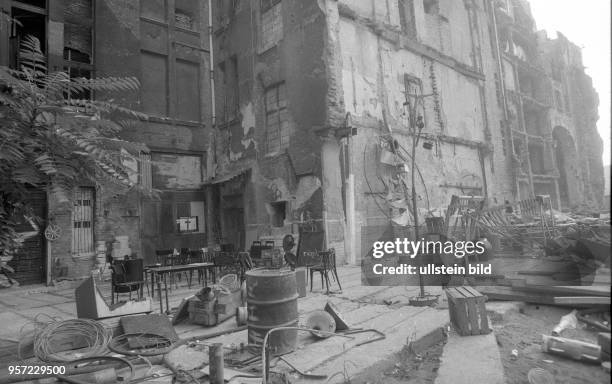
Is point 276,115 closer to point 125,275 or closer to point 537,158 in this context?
point 125,275

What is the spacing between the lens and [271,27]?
13.4 metres

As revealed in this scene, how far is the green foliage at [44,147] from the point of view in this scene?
Answer: 329 centimetres

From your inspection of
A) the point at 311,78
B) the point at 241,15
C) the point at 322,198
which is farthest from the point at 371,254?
the point at 241,15

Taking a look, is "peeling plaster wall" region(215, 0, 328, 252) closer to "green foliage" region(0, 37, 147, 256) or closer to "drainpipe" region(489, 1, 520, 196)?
"green foliage" region(0, 37, 147, 256)

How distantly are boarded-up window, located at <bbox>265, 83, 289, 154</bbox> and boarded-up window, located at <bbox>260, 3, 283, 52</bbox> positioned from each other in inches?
62.2

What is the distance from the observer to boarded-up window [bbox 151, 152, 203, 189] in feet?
45.6

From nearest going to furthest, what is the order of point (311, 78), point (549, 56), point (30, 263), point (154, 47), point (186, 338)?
point (186, 338)
point (30, 263)
point (311, 78)
point (154, 47)
point (549, 56)

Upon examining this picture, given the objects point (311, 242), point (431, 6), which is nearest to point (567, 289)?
point (311, 242)

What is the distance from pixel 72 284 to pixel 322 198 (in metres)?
7.67

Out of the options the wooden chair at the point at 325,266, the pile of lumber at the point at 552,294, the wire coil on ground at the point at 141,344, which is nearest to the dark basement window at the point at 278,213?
the wooden chair at the point at 325,266

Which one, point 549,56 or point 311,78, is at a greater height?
point 549,56

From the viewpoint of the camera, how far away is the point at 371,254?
33.2 ft

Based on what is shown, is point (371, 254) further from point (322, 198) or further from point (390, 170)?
point (390, 170)

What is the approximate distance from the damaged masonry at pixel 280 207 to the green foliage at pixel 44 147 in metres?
0.03
